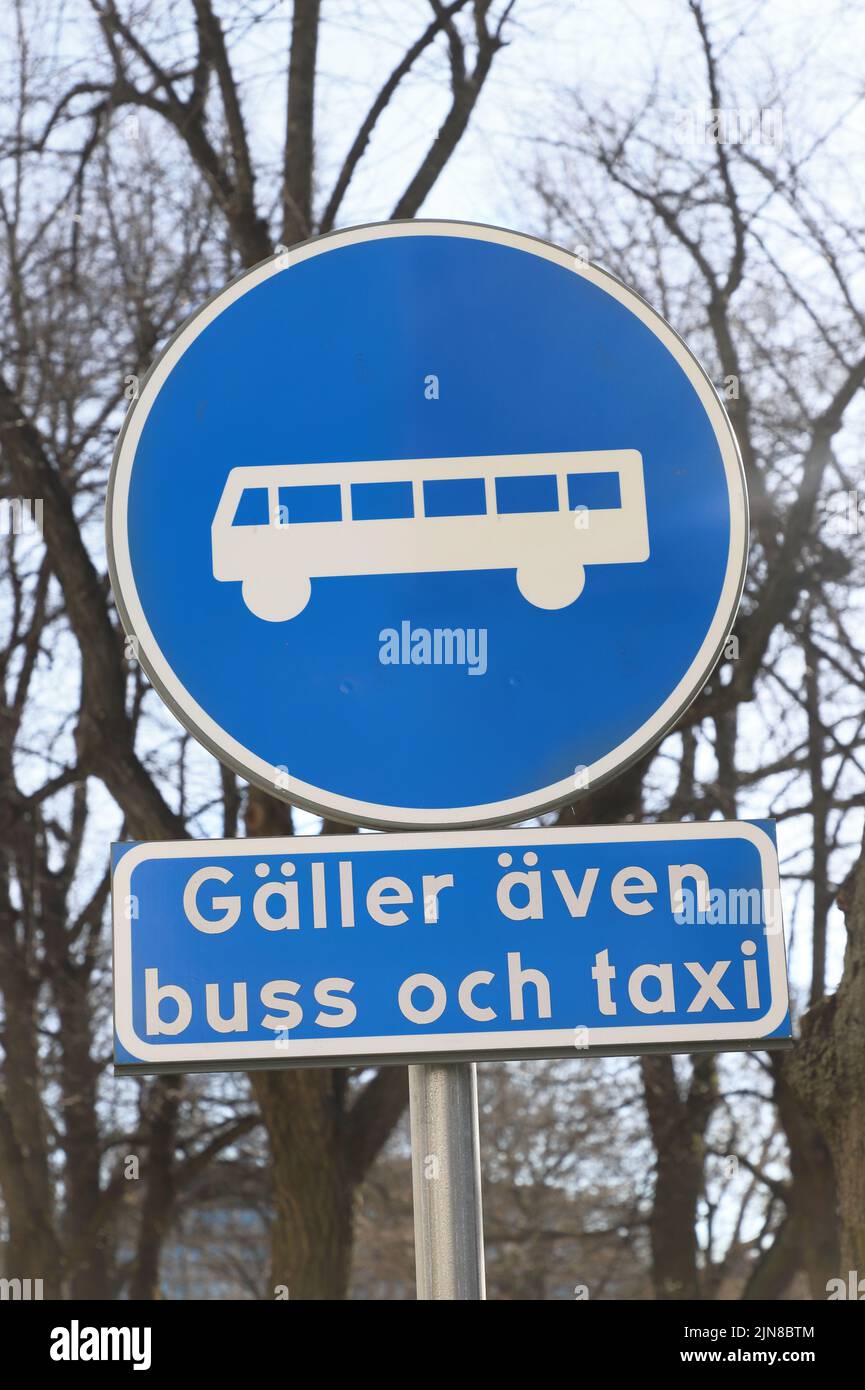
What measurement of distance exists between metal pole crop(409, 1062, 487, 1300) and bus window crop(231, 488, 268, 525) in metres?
0.48

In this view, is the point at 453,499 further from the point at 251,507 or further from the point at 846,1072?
the point at 846,1072

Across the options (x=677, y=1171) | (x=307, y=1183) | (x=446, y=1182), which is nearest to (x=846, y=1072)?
(x=446, y=1182)

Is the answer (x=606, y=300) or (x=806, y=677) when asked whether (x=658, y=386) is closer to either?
(x=606, y=300)

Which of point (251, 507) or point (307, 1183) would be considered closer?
point (251, 507)

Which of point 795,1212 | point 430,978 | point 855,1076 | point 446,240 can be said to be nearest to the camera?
point 430,978

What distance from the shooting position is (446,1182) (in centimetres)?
120

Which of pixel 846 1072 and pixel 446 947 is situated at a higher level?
pixel 846 1072

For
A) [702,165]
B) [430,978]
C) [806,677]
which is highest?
[702,165]

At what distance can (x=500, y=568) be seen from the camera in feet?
4.26

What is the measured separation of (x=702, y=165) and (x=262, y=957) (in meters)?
7.05

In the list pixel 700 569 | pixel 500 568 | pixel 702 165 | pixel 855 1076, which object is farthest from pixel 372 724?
pixel 702 165

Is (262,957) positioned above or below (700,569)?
below

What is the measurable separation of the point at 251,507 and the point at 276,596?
86mm

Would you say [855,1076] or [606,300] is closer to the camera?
[606,300]
